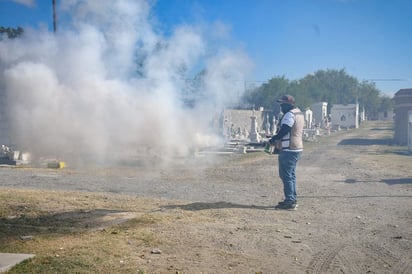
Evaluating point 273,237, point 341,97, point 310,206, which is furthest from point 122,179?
point 341,97

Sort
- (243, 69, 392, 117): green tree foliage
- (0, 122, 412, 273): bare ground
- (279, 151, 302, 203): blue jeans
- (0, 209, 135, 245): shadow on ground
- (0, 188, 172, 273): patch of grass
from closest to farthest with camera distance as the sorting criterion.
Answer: (0, 188, 172, 273): patch of grass, (0, 122, 412, 273): bare ground, (0, 209, 135, 245): shadow on ground, (279, 151, 302, 203): blue jeans, (243, 69, 392, 117): green tree foliage

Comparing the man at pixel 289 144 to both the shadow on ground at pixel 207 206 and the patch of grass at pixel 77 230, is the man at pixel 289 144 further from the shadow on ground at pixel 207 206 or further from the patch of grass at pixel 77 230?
the patch of grass at pixel 77 230

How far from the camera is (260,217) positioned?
7.52 meters

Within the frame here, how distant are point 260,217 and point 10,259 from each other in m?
4.33

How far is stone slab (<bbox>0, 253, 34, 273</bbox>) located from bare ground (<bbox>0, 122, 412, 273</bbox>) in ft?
4.48

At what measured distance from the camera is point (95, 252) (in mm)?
5223

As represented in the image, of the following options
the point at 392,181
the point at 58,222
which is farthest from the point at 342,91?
the point at 58,222

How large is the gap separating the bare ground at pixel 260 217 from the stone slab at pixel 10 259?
1.36m

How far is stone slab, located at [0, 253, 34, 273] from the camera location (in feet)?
15.4

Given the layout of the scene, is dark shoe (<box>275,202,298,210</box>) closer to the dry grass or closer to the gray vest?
the gray vest

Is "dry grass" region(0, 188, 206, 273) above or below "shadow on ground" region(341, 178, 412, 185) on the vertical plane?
above

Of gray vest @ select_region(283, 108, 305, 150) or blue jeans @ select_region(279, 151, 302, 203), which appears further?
gray vest @ select_region(283, 108, 305, 150)

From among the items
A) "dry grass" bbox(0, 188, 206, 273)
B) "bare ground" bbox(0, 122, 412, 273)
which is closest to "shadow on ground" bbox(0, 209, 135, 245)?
"dry grass" bbox(0, 188, 206, 273)

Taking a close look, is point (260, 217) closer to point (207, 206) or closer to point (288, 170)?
point (207, 206)
